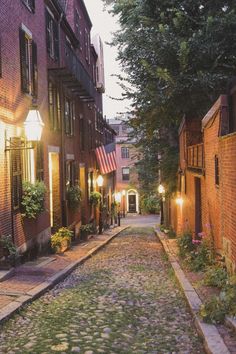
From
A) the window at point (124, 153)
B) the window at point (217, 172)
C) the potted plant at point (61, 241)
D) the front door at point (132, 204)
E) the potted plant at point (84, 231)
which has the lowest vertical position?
the front door at point (132, 204)

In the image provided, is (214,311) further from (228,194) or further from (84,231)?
(84,231)

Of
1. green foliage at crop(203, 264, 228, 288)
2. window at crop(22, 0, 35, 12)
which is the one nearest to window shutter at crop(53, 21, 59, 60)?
window at crop(22, 0, 35, 12)

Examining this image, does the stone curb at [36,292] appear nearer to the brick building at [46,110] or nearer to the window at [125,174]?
the brick building at [46,110]

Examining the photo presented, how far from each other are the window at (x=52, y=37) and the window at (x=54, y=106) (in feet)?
3.82

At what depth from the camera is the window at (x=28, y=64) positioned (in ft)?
39.9

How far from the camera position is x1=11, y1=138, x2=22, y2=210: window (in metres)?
11.0

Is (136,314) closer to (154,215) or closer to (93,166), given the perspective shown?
(93,166)

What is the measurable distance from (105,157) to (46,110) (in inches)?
399

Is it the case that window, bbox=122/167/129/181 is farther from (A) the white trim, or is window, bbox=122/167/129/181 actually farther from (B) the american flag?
(A) the white trim

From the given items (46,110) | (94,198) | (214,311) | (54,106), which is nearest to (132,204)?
(94,198)

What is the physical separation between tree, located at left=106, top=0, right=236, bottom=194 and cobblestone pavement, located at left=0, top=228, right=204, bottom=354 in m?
7.37

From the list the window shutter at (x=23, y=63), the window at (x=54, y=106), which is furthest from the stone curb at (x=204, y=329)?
the window at (x=54, y=106)

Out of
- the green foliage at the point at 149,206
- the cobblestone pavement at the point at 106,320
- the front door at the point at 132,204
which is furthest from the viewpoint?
the front door at the point at 132,204

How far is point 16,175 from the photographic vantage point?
11.3 m
